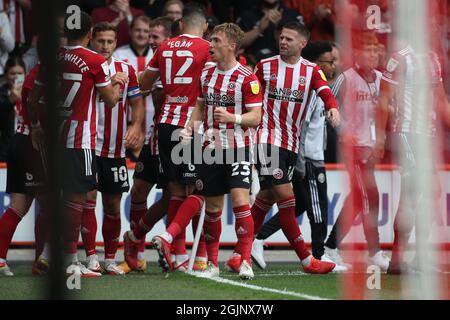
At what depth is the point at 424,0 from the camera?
4.34 meters

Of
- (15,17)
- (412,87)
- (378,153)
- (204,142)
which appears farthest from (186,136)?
(15,17)

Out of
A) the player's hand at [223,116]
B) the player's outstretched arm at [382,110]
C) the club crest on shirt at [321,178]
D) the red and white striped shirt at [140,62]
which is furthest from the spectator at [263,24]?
the player's outstretched arm at [382,110]

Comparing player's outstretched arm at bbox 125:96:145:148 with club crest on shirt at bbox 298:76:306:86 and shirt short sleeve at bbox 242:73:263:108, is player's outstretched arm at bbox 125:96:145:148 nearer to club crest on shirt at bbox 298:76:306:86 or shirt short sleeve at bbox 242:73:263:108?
shirt short sleeve at bbox 242:73:263:108

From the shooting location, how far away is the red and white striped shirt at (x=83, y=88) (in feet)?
22.3

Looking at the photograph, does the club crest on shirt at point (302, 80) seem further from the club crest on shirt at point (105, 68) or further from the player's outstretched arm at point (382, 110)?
the club crest on shirt at point (105, 68)

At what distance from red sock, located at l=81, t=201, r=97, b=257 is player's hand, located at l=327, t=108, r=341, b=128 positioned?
201 centimetres

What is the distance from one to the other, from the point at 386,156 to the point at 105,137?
7.36 feet

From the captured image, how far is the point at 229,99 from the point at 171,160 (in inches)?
28.9

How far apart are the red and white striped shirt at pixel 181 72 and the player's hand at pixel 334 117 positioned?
41.6 inches

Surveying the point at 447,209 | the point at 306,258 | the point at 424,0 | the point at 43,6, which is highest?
the point at 424,0

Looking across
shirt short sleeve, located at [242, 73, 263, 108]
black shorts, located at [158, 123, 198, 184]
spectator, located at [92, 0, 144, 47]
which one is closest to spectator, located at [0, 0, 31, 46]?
spectator, located at [92, 0, 144, 47]
